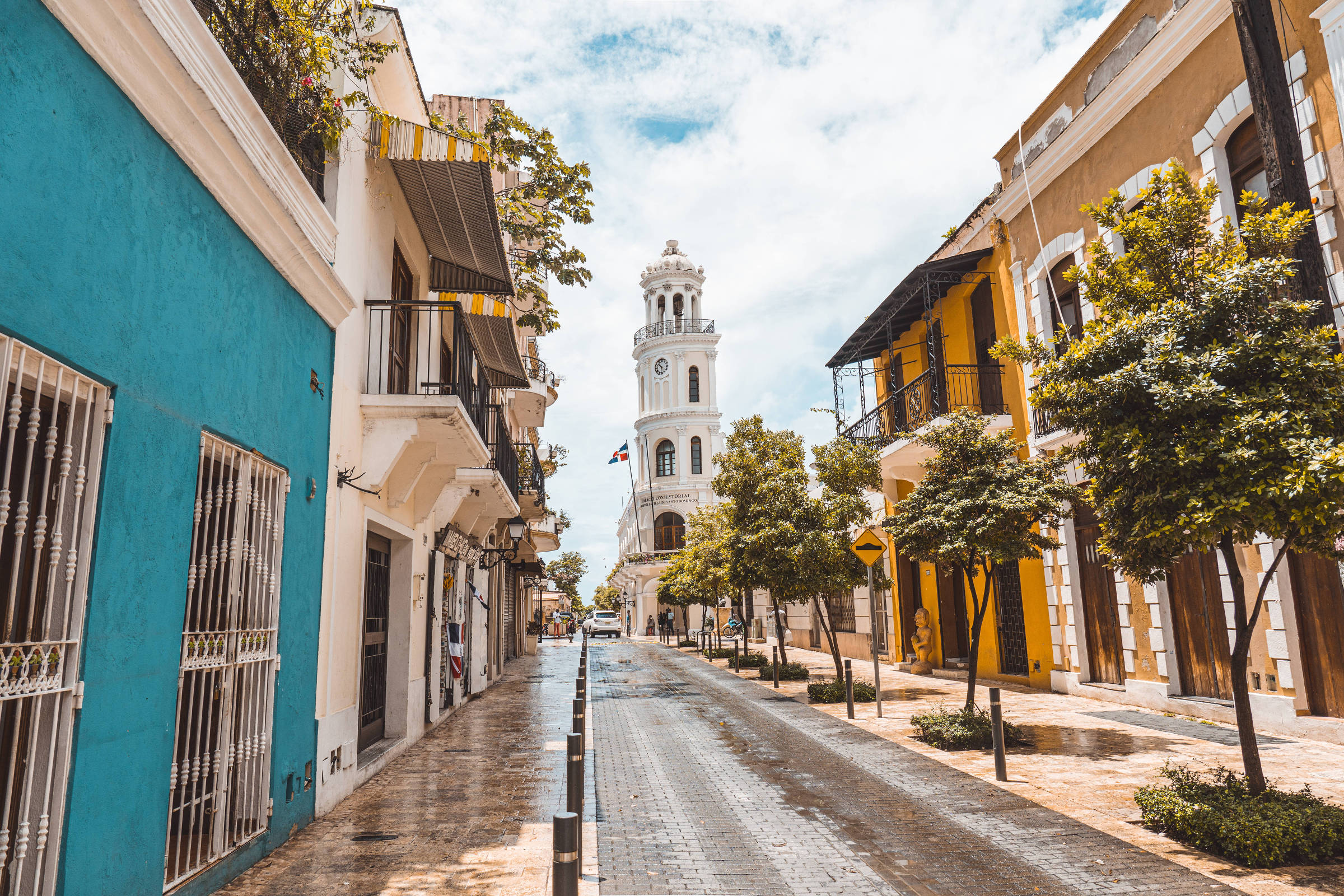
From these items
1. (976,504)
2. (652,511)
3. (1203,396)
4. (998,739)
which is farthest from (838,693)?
(652,511)

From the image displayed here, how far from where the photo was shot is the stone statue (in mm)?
20109

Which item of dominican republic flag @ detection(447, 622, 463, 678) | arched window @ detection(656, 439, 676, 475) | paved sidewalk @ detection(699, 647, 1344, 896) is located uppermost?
arched window @ detection(656, 439, 676, 475)

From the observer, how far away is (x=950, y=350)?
1950 centimetres

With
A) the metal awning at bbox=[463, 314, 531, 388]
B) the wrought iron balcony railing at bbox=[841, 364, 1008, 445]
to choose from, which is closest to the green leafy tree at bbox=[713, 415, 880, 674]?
the wrought iron balcony railing at bbox=[841, 364, 1008, 445]

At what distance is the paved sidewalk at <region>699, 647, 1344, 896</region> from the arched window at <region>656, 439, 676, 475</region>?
41.3 m

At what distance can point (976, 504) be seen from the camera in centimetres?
1023

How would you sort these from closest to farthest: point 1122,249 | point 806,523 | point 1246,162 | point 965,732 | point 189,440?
point 189,440, point 965,732, point 1246,162, point 1122,249, point 806,523

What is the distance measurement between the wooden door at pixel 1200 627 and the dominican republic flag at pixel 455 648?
10914mm

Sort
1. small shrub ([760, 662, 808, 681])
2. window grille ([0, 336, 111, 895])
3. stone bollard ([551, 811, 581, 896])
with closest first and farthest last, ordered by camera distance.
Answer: stone bollard ([551, 811, 581, 896]), window grille ([0, 336, 111, 895]), small shrub ([760, 662, 808, 681])

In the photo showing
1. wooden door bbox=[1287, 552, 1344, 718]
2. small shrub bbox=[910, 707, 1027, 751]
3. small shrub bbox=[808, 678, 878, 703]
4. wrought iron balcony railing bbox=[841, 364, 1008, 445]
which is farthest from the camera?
wrought iron balcony railing bbox=[841, 364, 1008, 445]

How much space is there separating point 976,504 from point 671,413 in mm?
45242

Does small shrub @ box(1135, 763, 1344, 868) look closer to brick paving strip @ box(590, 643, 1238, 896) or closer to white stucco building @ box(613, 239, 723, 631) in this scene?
brick paving strip @ box(590, 643, 1238, 896)

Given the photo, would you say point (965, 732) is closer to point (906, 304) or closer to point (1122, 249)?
point (1122, 249)

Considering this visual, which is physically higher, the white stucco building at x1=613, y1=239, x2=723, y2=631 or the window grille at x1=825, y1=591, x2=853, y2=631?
the white stucco building at x1=613, y1=239, x2=723, y2=631
